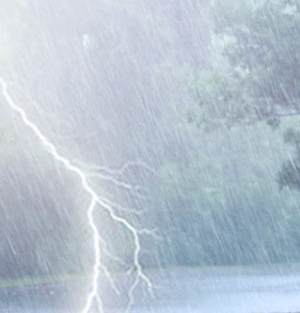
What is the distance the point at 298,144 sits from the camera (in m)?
21.8

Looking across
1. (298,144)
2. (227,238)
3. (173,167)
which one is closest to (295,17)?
(298,144)

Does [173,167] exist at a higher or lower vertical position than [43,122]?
lower

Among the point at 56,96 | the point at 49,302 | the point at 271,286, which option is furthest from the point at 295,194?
the point at 49,302

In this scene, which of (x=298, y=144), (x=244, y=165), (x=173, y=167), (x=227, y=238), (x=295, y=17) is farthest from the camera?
(x=244, y=165)

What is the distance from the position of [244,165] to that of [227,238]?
13.1 feet

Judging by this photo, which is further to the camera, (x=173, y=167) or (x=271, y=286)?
(x=173, y=167)

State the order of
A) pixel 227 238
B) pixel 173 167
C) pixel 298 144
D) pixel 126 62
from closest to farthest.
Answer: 1. pixel 298 144
2. pixel 126 62
3. pixel 173 167
4. pixel 227 238

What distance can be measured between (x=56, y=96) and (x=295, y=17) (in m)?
8.51

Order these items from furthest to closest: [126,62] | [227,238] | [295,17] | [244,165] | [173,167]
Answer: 1. [244,165]
2. [227,238]
3. [173,167]
4. [126,62]
5. [295,17]

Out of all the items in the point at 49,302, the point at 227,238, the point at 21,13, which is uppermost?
the point at 21,13

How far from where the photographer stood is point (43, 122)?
81.3 ft

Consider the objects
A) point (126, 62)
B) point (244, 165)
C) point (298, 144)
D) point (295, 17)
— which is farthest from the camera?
point (244, 165)

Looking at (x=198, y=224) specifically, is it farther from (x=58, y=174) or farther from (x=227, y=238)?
(x=58, y=174)

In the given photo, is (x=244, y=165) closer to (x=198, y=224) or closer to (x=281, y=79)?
(x=198, y=224)
